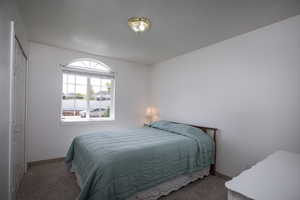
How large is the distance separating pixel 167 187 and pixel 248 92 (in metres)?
1.99

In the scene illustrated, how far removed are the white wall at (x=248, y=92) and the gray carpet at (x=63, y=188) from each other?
1.66ft

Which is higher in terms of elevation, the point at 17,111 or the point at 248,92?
the point at 248,92

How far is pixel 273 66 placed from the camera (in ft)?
6.92

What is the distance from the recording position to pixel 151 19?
2.08m

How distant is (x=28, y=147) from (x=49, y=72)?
1.62m

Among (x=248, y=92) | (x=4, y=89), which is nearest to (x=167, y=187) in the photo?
(x=248, y=92)

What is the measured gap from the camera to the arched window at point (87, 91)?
3494 millimetres

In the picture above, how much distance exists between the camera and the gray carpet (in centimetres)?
207

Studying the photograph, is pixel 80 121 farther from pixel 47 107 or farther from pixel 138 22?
pixel 138 22

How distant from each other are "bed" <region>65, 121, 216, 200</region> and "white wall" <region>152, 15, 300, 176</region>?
0.38 metres

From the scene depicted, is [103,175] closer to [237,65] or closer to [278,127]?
[278,127]

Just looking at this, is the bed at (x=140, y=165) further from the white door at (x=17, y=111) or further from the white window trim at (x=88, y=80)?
the white window trim at (x=88, y=80)

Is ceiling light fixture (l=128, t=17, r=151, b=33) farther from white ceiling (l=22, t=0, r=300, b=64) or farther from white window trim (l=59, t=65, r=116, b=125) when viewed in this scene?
white window trim (l=59, t=65, r=116, b=125)

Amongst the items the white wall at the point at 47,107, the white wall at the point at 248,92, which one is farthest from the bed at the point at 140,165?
the white wall at the point at 47,107
